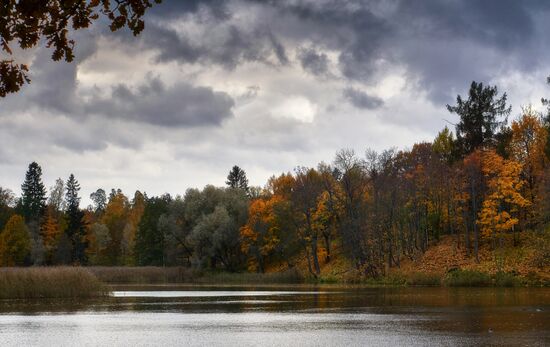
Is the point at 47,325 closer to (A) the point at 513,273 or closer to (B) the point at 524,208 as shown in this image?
(A) the point at 513,273

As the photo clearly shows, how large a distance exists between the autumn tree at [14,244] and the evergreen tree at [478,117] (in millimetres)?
79777

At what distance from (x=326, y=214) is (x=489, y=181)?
2923 cm

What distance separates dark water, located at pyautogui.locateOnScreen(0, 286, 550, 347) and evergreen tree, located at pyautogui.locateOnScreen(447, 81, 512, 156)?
166 feet

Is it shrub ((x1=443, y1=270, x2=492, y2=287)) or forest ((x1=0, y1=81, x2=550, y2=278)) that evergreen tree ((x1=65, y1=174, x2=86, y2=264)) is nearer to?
forest ((x1=0, y1=81, x2=550, y2=278))

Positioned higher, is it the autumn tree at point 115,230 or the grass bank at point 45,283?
the autumn tree at point 115,230

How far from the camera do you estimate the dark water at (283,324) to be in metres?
23.4

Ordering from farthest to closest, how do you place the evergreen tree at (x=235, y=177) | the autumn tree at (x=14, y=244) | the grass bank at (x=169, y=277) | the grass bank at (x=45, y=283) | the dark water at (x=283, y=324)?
the evergreen tree at (x=235, y=177) < the autumn tree at (x=14, y=244) < the grass bank at (x=169, y=277) < the grass bank at (x=45, y=283) < the dark water at (x=283, y=324)

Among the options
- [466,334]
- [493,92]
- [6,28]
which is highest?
[493,92]

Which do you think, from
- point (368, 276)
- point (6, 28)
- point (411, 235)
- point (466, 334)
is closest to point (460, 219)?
point (411, 235)

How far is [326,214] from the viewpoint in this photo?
103312mm

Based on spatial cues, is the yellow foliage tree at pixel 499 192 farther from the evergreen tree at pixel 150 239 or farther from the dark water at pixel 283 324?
the evergreen tree at pixel 150 239

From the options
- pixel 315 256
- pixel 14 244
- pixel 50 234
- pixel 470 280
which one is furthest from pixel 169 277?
pixel 50 234

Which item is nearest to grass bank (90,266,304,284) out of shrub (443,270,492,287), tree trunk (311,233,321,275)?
tree trunk (311,233,321,275)

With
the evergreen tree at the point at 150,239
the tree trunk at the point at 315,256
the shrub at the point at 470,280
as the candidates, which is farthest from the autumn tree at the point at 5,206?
the shrub at the point at 470,280
